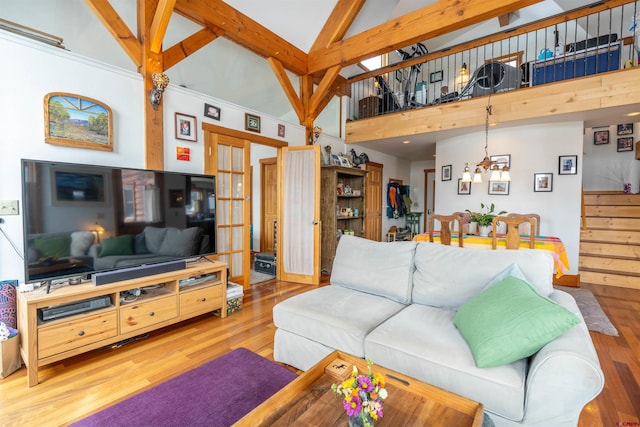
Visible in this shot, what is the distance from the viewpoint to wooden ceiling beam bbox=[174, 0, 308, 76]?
3027 mm

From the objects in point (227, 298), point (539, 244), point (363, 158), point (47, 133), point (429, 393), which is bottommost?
point (227, 298)

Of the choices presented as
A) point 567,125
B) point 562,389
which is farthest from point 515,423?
point 567,125

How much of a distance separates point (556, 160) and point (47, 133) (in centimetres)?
581

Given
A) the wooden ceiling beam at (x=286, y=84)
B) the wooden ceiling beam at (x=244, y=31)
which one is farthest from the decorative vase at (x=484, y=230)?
the wooden ceiling beam at (x=244, y=31)

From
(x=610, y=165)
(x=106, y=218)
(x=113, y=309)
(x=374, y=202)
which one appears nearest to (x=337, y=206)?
(x=374, y=202)

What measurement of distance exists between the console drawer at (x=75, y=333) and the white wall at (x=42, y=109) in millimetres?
619

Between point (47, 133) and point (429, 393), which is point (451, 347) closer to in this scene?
point (429, 393)

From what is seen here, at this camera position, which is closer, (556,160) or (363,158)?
(556,160)

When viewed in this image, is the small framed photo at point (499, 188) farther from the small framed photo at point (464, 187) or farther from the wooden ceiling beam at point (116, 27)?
the wooden ceiling beam at point (116, 27)

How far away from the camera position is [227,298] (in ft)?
9.82

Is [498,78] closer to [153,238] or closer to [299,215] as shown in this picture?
[299,215]

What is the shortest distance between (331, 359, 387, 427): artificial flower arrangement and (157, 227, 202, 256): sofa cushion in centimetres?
223

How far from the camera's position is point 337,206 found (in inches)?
188

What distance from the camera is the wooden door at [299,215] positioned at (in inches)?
162
